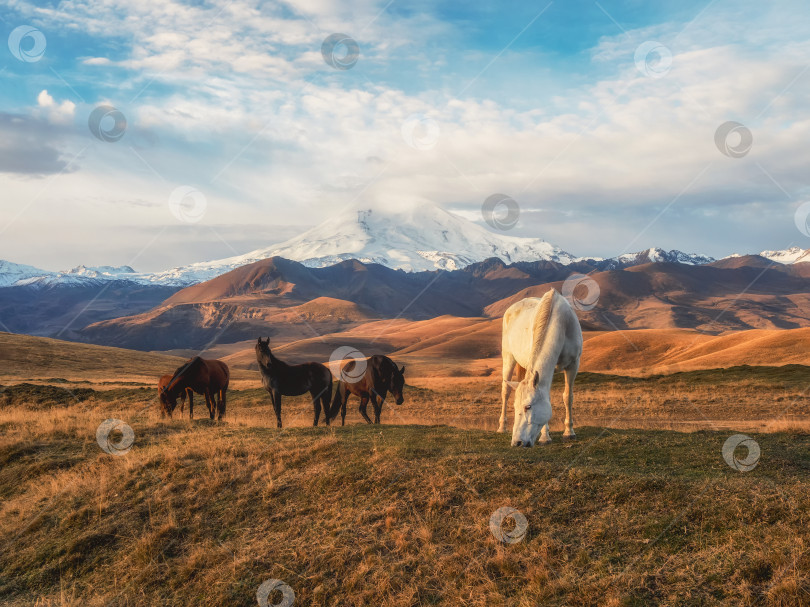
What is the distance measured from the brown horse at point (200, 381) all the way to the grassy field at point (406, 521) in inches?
216

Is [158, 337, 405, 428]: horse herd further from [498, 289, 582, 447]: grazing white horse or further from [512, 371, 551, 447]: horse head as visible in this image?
[512, 371, 551, 447]: horse head

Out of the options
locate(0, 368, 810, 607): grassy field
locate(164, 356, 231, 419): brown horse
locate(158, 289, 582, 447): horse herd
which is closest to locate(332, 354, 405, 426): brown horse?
locate(158, 289, 582, 447): horse herd

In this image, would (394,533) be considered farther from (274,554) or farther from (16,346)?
(16,346)

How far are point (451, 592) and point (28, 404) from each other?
29.8 m

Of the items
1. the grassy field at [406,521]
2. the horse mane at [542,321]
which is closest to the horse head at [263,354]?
the grassy field at [406,521]

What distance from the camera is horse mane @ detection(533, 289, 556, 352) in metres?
12.2

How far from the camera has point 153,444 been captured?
14.0m

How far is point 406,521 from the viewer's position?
843cm

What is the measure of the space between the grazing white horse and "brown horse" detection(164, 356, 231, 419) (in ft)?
38.0

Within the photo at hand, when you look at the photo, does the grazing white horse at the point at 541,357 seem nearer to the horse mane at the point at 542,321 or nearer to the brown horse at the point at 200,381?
the horse mane at the point at 542,321

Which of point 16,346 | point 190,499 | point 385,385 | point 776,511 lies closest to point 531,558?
point 776,511

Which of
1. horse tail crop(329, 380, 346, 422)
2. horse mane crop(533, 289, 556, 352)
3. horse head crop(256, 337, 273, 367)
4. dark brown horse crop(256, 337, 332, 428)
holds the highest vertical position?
horse mane crop(533, 289, 556, 352)

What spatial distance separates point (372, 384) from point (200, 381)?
6.51 meters

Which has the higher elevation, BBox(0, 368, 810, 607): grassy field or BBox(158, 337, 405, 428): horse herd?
BBox(158, 337, 405, 428): horse herd
